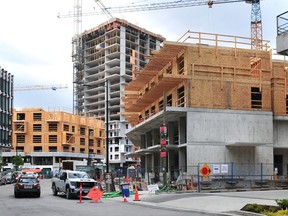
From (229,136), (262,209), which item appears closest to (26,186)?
(262,209)

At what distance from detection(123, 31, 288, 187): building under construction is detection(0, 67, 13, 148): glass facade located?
139 feet

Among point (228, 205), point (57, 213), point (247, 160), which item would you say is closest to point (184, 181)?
point (247, 160)

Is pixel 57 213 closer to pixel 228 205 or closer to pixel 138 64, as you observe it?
pixel 228 205

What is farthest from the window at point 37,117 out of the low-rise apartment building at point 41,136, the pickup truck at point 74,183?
the pickup truck at point 74,183

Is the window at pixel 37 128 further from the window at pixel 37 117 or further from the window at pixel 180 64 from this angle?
the window at pixel 180 64

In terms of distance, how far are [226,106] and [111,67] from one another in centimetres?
11989

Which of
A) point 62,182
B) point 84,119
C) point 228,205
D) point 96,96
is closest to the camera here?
point 228,205

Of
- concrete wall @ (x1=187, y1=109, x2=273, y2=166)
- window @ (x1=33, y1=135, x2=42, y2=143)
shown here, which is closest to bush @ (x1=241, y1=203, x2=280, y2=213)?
concrete wall @ (x1=187, y1=109, x2=273, y2=166)

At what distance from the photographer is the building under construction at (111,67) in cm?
15312

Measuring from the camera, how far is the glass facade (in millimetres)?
80000

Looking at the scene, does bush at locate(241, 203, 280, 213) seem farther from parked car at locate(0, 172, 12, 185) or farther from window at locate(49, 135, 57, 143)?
window at locate(49, 135, 57, 143)

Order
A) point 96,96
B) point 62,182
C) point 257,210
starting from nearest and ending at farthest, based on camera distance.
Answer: point 257,210 < point 62,182 < point 96,96

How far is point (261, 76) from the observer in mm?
43875

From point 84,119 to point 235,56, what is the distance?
9488cm
